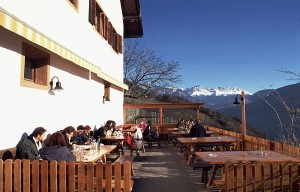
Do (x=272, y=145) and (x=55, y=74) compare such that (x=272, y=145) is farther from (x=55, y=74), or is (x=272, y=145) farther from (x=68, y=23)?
(x=68, y=23)

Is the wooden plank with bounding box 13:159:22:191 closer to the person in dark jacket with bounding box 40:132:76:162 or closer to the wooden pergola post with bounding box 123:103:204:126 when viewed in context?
the person in dark jacket with bounding box 40:132:76:162

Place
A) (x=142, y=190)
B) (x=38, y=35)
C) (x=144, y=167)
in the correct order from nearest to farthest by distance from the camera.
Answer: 1. (x=38, y=35)
2. (x=142, y=190)
3. (x=144, y=167)

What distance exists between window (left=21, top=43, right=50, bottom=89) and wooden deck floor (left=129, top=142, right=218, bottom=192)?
309 centimetres

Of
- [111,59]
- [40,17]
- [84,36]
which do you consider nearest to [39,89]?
[40,17]

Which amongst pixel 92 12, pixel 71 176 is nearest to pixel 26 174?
pixel 71 176

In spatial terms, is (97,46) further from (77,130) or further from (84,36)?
(77,130)

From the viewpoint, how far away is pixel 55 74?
8141 millimetres

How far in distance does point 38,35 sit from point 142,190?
11.8 feet

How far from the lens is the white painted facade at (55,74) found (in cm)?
585

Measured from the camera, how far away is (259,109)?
140500mm

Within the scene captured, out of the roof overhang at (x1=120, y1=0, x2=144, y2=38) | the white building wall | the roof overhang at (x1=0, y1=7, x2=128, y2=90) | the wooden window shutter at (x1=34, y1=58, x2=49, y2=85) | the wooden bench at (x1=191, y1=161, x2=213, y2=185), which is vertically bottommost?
the wooden bench at (x1=191, y1=161, x2=213, y2=185)

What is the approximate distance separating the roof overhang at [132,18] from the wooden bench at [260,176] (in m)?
15.0

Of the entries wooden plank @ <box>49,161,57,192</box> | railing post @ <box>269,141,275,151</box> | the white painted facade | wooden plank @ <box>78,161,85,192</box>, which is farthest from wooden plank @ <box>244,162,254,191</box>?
the white painted facade

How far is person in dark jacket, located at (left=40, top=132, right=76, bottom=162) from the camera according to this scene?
17.8 feet
